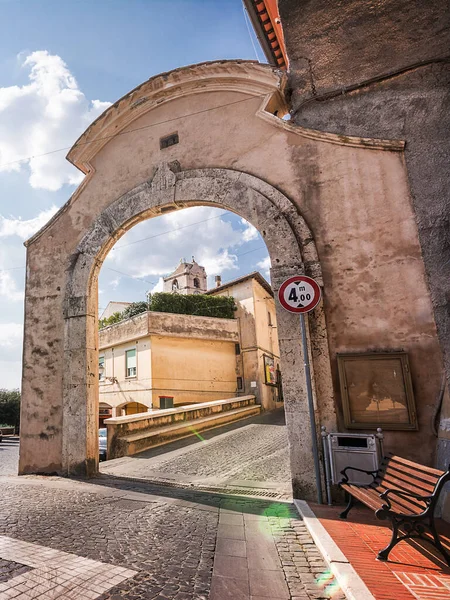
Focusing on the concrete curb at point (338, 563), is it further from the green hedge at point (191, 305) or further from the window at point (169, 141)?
the green hedge at point (191, 305)

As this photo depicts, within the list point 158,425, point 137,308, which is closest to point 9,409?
point 137,308

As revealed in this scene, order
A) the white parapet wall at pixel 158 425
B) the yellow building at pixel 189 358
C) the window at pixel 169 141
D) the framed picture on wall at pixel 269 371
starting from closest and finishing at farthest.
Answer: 1. the window at pixel 169 141
2. the white parapet wall at pixel 158 425
3. the yellow building at pixel 189 358
4. the framed picture on wall at pixel 269 371

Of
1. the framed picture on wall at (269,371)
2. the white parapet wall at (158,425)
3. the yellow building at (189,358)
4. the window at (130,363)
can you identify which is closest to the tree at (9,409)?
the yellow building at (189,358)

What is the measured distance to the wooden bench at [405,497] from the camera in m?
3.01

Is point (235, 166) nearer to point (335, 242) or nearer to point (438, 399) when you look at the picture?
point (335, 242)

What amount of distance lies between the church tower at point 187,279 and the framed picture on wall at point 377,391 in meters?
46.6

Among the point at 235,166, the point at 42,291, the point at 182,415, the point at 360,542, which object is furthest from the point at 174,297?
the point at 360,542

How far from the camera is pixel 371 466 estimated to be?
4.64 m

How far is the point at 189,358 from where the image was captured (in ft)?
70.6

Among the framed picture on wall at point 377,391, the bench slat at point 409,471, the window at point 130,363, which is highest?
the window at point 130,363

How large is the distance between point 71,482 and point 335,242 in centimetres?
592

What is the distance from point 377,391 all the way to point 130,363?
1817 cm

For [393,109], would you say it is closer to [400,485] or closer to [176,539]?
[400,485]

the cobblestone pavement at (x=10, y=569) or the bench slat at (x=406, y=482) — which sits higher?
the bench slat at (x=406, y=482)
